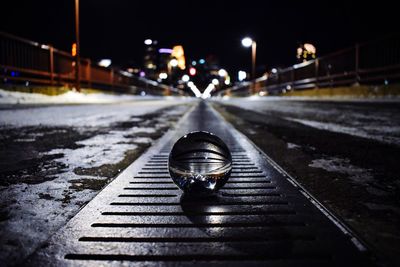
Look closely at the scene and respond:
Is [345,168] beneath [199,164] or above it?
beneath

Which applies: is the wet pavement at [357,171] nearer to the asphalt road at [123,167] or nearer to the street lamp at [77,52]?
the asphalt road at [123,167]

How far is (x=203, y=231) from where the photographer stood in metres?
1.68

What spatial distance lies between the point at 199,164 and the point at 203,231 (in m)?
0.49

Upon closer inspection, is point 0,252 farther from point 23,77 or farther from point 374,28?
point 374,28

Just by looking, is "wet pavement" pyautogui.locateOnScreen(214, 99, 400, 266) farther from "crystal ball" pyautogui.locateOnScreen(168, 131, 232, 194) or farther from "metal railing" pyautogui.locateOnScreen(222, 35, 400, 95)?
"metal railing" pyautogui.locateOnScreen(222, 35, 400, 95)

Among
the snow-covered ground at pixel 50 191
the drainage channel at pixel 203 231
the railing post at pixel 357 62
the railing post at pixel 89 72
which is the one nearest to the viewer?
the drainage channel at pixel 203 231

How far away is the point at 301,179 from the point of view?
2715mm

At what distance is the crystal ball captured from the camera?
2.08 metres

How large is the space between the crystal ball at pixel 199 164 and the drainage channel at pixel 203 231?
4.5 inches

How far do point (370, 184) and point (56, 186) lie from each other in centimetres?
233

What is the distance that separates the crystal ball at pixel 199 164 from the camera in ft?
6.82

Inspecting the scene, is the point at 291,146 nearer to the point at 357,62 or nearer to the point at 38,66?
the point at 357,62

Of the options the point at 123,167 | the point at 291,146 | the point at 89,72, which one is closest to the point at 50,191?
the point at 123,167

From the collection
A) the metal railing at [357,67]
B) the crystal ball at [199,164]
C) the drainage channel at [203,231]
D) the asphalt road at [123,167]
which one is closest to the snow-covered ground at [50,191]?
the asphalt road at [123,167]
